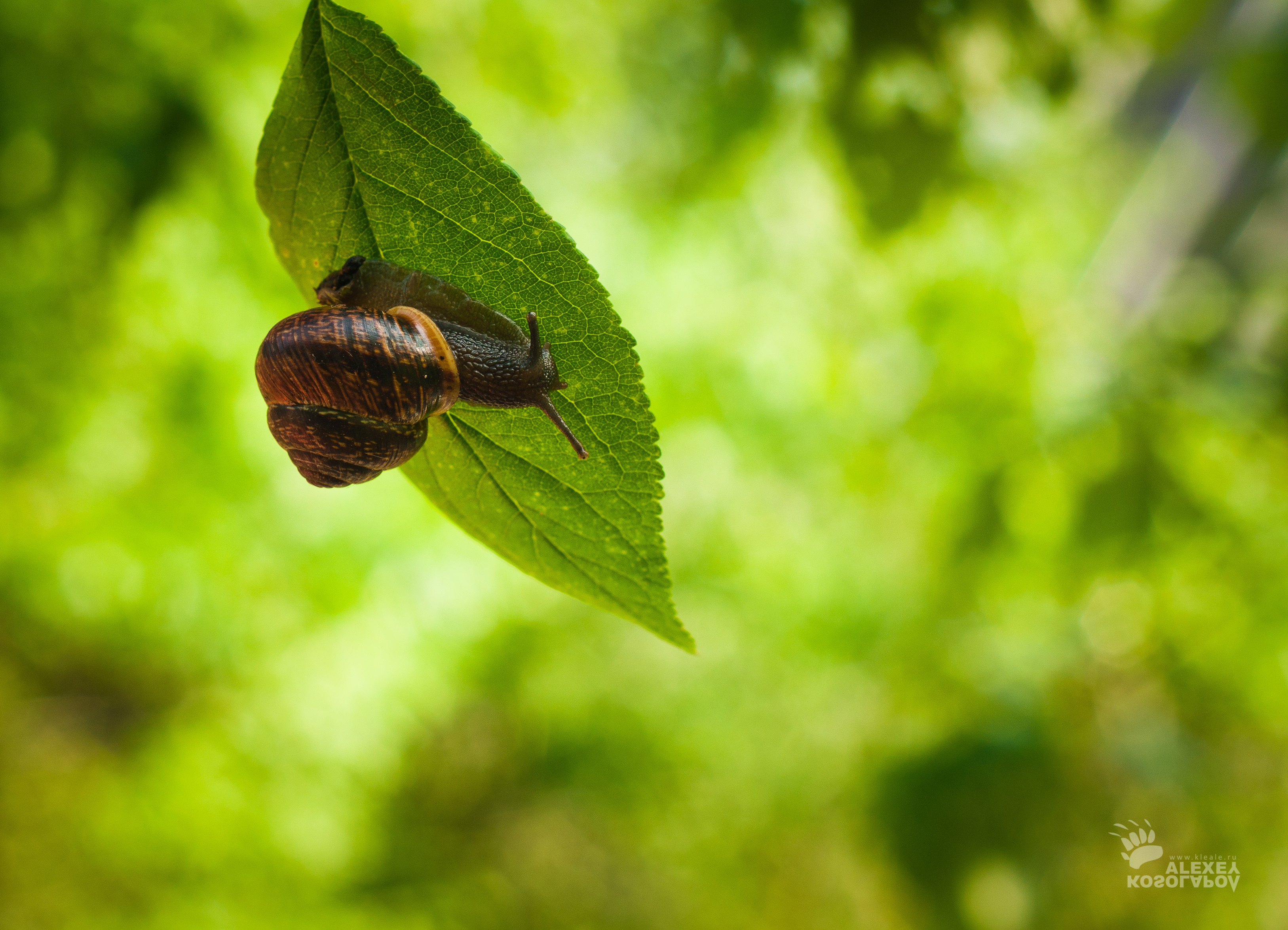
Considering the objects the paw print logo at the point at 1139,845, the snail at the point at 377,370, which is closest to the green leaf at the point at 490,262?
the snail at the point at 377,370

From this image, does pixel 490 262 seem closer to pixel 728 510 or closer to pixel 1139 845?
pixel 1139 845

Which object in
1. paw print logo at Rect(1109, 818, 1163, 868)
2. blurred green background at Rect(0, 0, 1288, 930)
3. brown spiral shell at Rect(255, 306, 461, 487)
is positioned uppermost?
blurred green background at Rect(0, 0, 1288, 930)

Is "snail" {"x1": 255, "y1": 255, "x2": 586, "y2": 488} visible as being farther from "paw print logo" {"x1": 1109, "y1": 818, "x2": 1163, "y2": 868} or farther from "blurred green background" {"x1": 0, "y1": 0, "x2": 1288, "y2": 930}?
"paw print logo" {"x1": 1109, "y1": 818, "x2": 1163, "y2": 868}

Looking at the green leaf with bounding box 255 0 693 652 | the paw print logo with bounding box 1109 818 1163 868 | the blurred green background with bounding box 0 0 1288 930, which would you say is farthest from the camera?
the paw print logo with bounding box 1109 818 1163 868

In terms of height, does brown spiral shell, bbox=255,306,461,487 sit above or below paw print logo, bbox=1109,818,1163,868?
above

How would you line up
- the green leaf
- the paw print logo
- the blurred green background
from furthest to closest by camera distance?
the paw print logo, the blurred green background, the green leaf

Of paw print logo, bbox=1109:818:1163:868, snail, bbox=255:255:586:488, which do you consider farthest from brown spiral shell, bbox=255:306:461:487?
paw print logo, bbox=1109:818:1163:868

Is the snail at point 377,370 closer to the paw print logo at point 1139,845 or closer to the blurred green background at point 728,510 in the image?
the blurred green background at point 728,510

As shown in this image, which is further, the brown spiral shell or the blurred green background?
the blurred green background
